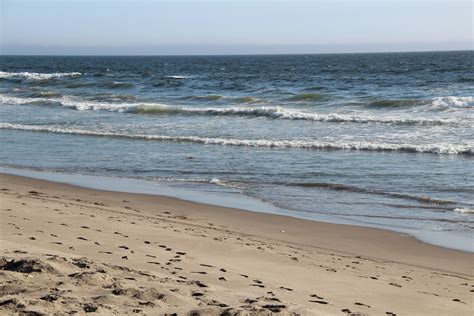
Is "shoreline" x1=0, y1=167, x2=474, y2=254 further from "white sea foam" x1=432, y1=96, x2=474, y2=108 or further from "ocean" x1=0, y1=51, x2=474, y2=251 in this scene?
"white sea foam" x1=432, y1=96, x2=474, y2=108

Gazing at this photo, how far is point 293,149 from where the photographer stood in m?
16.8

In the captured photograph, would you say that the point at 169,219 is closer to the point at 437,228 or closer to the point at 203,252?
the point at 203,252

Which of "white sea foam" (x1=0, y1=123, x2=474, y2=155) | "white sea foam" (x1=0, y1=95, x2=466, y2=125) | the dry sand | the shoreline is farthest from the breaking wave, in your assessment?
the dry sand

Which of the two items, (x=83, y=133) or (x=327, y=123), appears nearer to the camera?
(x=83, y=133)

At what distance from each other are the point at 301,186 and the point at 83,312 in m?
8.22

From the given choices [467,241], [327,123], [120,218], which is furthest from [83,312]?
[327,123]

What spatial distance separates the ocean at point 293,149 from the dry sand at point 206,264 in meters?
1.11

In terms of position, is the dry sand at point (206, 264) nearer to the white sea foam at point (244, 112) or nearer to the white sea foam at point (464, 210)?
the white sea foam at point (464, 210)

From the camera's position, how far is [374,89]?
35.9 m

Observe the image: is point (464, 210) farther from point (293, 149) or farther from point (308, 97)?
point (308, 97)

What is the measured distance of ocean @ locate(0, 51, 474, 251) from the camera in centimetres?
1074

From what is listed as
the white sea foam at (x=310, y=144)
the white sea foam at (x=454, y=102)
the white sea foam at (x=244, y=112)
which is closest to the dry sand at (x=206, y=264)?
the white sea foam at (x=310, y=144)

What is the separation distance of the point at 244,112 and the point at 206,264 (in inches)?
805

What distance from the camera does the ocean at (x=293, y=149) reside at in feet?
35.2
